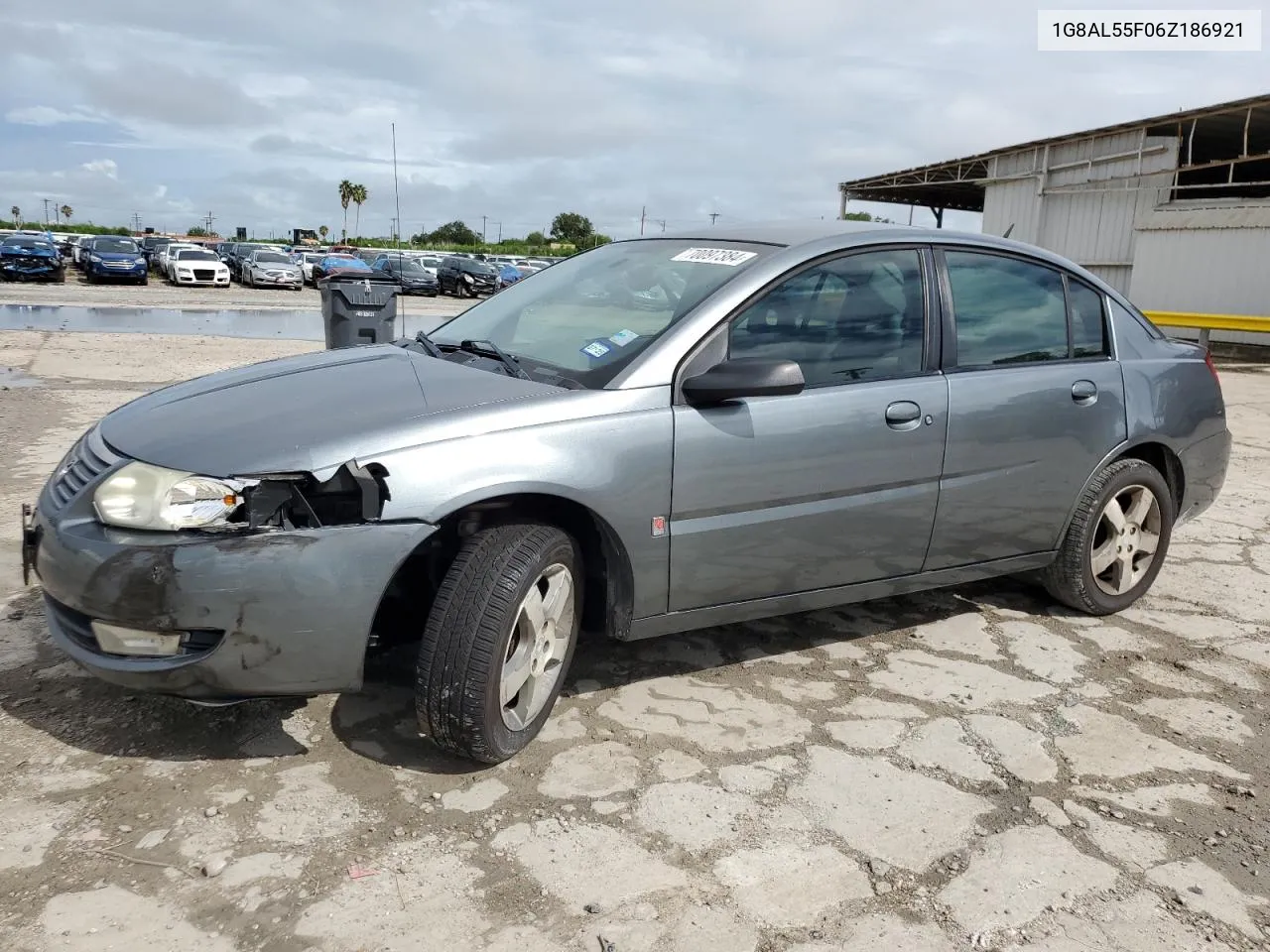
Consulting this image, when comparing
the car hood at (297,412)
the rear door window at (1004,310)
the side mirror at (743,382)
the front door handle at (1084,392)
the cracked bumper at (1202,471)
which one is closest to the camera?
the car hood at (297,412)

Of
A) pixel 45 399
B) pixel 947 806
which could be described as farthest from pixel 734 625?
pixel 45 399

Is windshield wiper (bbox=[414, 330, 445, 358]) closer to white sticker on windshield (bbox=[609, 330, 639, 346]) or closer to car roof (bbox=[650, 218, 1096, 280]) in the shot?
white sticker on windshield (bbox=[609, 330, 639, 346])

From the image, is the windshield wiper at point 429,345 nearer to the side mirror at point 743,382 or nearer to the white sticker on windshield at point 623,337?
the white sticker on windshield at point 623,337

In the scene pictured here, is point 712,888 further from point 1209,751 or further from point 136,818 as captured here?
point 1209,751

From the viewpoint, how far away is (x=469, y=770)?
2908 millimetres

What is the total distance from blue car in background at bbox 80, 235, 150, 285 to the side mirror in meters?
31.9

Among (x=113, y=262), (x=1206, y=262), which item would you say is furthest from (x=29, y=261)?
(x=1206, y=262)

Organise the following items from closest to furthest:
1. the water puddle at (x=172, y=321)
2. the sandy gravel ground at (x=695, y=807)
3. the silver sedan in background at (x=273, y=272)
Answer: the sandy gravel ground at (x=695, y=807), the water puddle at (x=172, y=321), the silver sedan in background at (x=273, y=272)

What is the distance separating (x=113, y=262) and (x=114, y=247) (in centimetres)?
153

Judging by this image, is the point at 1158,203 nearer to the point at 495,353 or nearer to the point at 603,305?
the point at 603,305

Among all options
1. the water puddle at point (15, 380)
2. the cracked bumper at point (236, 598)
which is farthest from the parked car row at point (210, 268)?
the cracked bumper at point (236, 598)

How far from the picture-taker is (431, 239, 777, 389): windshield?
10.7 feet

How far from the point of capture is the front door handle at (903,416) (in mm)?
3480

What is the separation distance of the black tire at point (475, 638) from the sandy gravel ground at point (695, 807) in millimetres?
188
